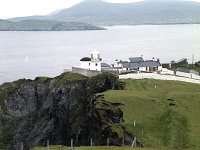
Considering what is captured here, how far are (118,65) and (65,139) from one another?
40.3 meters

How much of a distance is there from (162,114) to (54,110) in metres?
30.7

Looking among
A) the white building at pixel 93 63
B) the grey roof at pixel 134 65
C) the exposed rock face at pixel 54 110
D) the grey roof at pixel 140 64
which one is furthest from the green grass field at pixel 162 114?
the grey roof at pixel 140 64

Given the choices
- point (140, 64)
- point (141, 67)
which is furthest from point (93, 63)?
point (140, 64)

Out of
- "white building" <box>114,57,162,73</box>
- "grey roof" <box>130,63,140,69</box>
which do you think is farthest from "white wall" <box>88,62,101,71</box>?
"grey roof" <box>130,63,140,69</box>

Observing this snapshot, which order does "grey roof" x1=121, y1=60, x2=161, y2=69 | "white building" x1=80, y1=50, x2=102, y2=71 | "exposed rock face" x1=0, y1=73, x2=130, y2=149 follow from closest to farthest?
"exposed rock face" x1=0, y1=73, x2=130, y2=149
"white building" x1=80, y1=50, x2=102, y2=71
"grey roof" x1=121, y1=60, x2=161, y2=69

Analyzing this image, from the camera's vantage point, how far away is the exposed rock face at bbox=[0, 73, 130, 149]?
248 ft

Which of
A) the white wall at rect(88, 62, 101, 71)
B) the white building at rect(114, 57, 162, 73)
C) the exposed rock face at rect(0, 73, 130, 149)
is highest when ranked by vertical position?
Result: the white wall at rect(88, 62, 101, 71)

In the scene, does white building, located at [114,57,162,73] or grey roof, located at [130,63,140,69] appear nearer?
white building, located at [114,57,162,73]

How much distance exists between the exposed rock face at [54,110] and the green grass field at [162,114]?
3995mm

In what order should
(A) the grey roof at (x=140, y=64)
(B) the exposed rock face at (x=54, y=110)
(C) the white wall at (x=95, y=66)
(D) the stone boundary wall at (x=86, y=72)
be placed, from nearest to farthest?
(B) the exposed rock face at (x=54, y=110)
(D) the stone boundary wall at (x=86, y=72)
(C) the white wall at (x=95, y=66)
(A) the grey roof at (x=140, y=64)

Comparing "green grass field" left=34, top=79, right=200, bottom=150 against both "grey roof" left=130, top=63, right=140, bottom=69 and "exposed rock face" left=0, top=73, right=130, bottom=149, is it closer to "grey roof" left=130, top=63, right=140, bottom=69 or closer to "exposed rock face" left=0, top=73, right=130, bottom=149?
"exposed rock face" left=0, top=73, right=130, bottom=149

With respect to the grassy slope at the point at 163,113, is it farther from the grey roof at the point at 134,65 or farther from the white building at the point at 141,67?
the grey roof at the point at 134,65

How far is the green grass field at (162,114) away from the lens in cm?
5812

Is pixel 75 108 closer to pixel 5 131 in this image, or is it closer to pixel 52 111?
pixel 52 111
